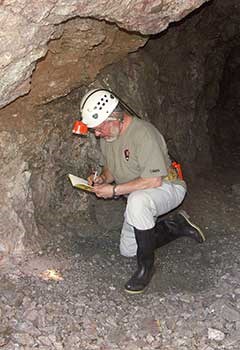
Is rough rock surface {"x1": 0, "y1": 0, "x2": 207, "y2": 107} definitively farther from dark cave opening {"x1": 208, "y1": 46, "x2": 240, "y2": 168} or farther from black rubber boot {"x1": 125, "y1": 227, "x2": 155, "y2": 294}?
dark cave opening {"x1": 208, "y1": 46, "x2": 240, "y2": 168}

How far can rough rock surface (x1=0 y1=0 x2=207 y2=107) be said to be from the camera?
429 centimetres

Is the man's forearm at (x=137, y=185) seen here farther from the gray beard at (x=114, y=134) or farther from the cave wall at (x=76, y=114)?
the cave wall at (x=76, y=114)

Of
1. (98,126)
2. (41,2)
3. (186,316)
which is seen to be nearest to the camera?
(41,2)

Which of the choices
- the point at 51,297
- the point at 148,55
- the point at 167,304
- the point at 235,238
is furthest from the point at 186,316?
the point at 148,55

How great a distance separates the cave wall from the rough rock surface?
1.18ft

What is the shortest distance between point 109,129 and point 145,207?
0.82 meters

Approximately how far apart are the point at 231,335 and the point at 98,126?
2.19 m

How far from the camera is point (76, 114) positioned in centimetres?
611

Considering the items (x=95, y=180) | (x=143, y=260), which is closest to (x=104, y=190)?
(x=95, y=180)

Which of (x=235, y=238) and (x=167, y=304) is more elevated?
(x=167, y=304)

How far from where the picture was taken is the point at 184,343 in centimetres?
463

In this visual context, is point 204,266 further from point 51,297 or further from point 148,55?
point 148,55

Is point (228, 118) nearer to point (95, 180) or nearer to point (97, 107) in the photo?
point (95, 180)

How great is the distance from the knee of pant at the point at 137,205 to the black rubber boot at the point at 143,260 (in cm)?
17
